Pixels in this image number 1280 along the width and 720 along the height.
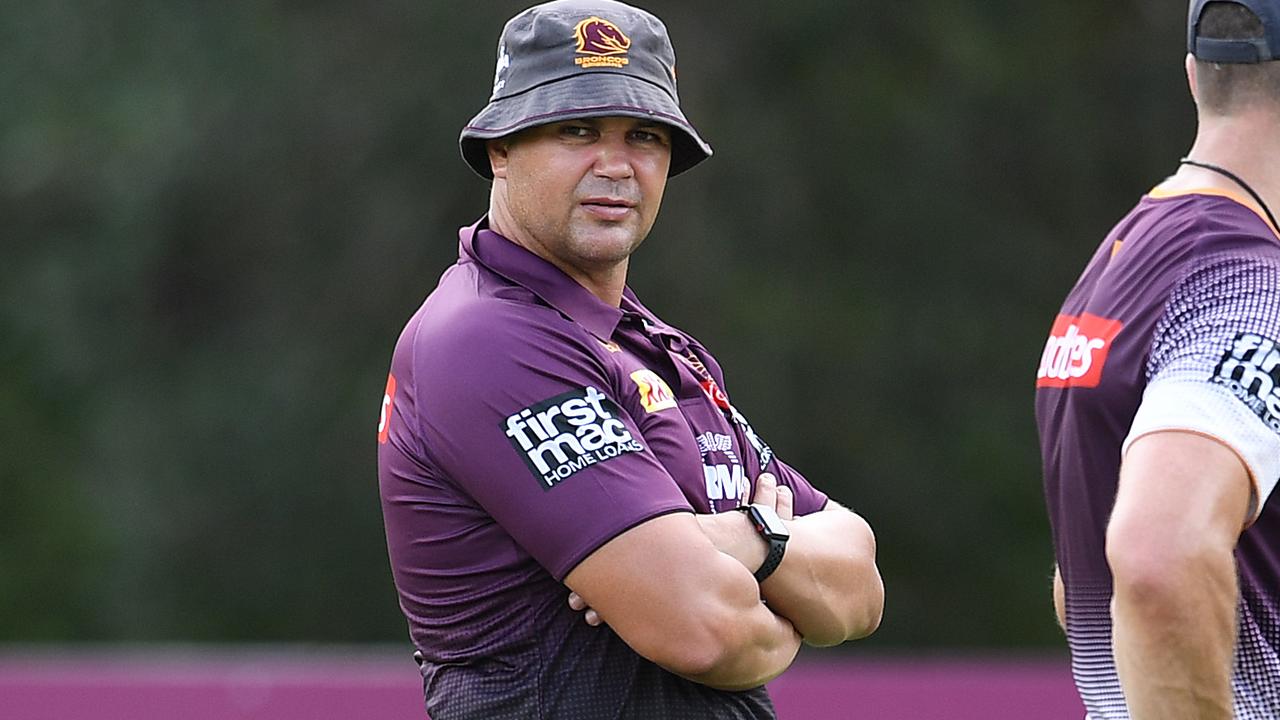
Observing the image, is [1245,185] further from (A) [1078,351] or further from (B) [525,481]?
(B) [525,481]

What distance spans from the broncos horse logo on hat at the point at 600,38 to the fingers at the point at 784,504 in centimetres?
85

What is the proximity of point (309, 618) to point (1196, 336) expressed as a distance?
11197mm

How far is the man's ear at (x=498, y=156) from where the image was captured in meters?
3.52

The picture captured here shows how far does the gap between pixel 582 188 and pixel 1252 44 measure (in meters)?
1.17

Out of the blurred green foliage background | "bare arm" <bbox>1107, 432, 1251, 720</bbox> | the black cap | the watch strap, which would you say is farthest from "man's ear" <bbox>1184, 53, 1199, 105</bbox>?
the blurred green foliage background

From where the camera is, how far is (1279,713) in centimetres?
295

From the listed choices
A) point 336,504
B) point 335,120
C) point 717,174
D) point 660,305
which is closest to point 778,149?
point 717,174

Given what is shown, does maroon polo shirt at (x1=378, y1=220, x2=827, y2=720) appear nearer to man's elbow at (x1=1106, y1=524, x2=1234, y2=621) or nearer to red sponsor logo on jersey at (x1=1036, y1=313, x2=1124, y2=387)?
red sponsor logo on jersey at (x1=1036, y1=313, x2=1124, y2=387)

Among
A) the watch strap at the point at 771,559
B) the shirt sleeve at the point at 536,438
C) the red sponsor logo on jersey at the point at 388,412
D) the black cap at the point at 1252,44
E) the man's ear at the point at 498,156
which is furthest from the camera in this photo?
the man's ear at the point at 498,156

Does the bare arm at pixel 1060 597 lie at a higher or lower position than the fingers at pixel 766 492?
lower

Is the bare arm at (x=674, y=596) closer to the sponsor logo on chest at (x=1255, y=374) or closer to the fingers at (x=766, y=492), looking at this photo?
the fingers at (x=766, y=492)

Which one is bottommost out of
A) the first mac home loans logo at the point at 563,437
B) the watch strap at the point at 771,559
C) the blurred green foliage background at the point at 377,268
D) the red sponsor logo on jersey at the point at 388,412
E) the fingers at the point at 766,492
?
the blurred green foliage background at the point at 377,268

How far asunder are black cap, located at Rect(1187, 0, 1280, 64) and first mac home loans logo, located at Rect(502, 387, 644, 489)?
1.14m

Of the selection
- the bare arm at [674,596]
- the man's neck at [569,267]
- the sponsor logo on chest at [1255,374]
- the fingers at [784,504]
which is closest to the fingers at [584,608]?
the bare arm at [674,596]
